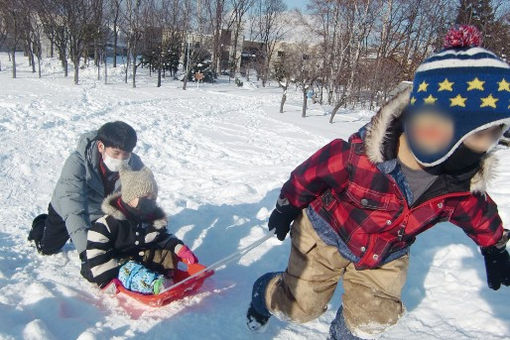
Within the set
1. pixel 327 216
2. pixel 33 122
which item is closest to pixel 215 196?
pixel 327 216

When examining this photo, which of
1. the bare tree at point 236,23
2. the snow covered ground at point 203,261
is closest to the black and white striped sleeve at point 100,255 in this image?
the snow covered ground at point 203,261

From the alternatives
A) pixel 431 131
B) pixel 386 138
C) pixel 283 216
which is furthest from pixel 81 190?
pixel 431 131

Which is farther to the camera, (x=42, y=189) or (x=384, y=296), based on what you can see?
(x=42, y=189)

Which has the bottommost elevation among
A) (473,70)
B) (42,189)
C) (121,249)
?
(42,189)

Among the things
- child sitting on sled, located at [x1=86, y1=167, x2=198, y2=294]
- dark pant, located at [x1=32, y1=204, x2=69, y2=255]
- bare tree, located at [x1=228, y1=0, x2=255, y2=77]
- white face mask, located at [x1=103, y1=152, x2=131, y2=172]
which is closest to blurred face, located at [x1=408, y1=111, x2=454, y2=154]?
child sitting on sled, located at [x1=86, y1=167, x2=198, y2=294]

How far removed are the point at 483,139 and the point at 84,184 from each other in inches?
94.9

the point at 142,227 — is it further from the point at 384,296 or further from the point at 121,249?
the point at 384,296

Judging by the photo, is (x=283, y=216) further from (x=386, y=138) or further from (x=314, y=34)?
(x=314, y=34)

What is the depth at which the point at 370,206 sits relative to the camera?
1678mm

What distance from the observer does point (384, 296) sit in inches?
72.2

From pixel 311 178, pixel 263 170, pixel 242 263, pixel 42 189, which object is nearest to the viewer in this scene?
pixel 311 178

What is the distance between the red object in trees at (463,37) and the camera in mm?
1438

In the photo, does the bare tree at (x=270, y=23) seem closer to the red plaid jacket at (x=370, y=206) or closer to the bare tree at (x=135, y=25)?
the bare tree at (x=135, y=25)

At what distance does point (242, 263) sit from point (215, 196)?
4.96 feet
